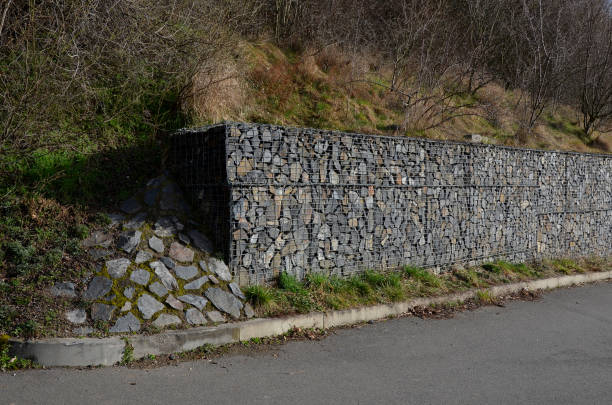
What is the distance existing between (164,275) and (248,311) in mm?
1052

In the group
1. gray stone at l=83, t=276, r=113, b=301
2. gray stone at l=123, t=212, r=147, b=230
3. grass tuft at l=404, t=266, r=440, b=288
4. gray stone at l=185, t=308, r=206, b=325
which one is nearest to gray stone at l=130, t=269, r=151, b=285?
gray stone at l=83, t=276, r=113, b=301

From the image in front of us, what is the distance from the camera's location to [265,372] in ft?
14.5

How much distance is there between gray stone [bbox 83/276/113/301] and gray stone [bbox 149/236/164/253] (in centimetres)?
73

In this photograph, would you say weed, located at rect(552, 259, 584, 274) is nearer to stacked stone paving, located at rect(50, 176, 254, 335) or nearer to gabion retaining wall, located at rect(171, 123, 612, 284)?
gabion retaining wall, located at rect(171, 123, 612, 284)

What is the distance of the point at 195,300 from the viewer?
5.31 metres

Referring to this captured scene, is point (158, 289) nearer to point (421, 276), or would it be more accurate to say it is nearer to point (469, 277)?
point (421, 276)

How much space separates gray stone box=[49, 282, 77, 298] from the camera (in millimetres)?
4816

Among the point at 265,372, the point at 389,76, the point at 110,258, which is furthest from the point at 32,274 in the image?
the point at 389,76

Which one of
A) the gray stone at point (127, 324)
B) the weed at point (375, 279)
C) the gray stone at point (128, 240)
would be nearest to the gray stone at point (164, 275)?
the gray stone at point (128, 240)

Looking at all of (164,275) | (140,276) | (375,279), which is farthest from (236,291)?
(375,279)

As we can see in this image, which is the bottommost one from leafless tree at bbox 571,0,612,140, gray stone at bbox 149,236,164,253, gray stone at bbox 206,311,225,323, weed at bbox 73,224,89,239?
gray stone at bbox 206,311,225,323

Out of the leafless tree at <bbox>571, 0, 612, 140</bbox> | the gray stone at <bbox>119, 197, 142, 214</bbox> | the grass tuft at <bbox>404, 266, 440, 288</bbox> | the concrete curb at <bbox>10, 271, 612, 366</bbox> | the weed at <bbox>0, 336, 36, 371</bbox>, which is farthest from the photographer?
the leafless tree at <bbox>571, 0, 612, 140</bbox>

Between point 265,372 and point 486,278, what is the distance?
5.03 m

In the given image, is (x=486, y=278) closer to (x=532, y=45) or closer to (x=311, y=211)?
(x=311, y=211)
